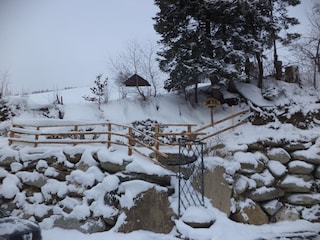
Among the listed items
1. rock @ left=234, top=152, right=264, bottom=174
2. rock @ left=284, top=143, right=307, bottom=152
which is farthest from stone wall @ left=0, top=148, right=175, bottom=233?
rock @ left=284, top=143, right=307, bottom=152

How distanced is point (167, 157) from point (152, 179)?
0.84 m

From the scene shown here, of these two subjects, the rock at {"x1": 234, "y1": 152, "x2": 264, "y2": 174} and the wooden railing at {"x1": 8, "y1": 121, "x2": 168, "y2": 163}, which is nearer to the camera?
the rock at {"x1": 234, "y1": 152, "x2": 264, "y2": 174}

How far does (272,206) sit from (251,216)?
758 mm

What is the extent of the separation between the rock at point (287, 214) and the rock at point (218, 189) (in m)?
1.57

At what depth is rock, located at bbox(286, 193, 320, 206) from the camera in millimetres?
8336

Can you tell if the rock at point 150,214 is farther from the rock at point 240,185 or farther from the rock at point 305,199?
the rock at point 305,199

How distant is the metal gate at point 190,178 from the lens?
812 cm

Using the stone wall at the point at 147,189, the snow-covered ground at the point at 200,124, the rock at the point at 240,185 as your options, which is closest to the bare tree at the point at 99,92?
the snow-covered ground at the point at 200,124

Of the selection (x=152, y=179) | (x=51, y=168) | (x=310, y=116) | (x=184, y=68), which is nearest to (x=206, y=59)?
(x=184, y=68)

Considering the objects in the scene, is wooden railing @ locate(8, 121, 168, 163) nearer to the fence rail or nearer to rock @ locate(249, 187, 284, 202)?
the fence rail

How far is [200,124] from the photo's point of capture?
13.1 meters

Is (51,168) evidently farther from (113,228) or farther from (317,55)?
(317,55)

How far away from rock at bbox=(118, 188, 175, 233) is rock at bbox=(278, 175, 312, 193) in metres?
3.68

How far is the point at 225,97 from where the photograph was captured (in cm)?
1420
